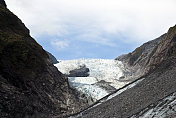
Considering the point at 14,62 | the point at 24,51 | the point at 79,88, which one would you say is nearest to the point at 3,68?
the point at 14,62

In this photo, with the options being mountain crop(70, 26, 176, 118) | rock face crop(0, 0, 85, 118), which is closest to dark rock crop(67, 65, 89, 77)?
rock face crop(0, 0, 85, 118)

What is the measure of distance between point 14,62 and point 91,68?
151 feet

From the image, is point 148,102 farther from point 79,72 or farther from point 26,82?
point 79,72

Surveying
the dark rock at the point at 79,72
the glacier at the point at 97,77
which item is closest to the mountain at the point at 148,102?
the glacier at the point at 97,77

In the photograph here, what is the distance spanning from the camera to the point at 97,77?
6244 centimetres

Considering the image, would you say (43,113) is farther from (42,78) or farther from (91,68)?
(91,68)

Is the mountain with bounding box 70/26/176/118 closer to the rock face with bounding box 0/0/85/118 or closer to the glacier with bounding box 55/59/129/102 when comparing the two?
the rock face with bounding box 0/0/85/118

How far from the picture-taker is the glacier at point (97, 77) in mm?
36625

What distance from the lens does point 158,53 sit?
41.8 meters

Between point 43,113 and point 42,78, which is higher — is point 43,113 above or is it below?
below

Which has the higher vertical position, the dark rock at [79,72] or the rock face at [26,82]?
the dark rock at [79,72]

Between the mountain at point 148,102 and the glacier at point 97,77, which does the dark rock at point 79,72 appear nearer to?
the glacier at point 97,77

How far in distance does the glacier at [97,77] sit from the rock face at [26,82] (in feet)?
20.1

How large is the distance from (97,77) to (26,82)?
127 ft
